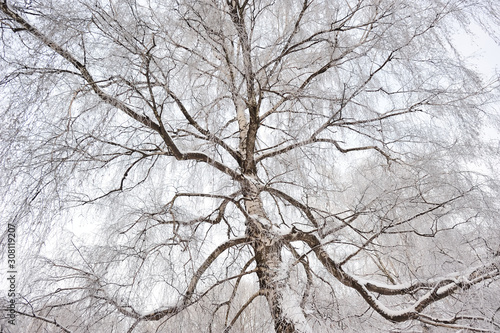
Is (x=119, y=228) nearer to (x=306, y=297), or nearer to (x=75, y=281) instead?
(x=75, y=281)

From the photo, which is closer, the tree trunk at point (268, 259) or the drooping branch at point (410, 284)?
the drooping branch at point (410, 284)

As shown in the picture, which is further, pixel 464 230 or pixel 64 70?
pixel 464 230

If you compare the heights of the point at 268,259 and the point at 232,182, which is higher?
the point at 232,182

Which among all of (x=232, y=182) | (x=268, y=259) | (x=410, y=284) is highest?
(x=232, y=182)

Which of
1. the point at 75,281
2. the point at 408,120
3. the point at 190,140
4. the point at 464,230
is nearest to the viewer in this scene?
the point at 75,281

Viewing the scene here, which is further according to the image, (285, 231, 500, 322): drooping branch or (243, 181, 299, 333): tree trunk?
(243, 181, 299, 333): tree trunk

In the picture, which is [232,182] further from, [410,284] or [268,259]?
[410,284]

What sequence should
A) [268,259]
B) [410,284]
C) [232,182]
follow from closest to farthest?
[410,284], [268,259], [232,182]

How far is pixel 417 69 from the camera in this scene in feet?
9.29

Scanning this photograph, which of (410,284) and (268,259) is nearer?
(410,284)

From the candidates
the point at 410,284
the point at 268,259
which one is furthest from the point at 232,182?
the point at 410,284

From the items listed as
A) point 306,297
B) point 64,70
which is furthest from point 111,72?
point 306,297

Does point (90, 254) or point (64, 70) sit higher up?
point (64, 70)

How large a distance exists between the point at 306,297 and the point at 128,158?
2.18 meters
